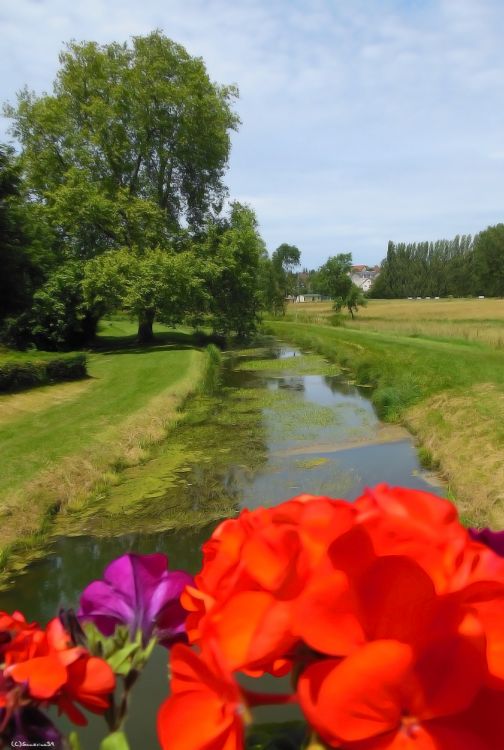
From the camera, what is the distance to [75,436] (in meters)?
11.3

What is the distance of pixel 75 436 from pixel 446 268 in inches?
4032

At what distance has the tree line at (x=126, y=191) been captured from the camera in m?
29.4

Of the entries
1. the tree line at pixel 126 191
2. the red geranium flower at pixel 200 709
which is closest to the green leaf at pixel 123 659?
the red geranium flower at pixel 200 709

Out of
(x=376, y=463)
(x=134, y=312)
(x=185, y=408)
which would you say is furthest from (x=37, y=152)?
(x=376, y=463)

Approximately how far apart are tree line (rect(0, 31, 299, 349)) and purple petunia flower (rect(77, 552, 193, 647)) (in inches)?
1112

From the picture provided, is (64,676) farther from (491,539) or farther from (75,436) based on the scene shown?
(75,436)

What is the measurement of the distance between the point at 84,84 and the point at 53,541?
30.4 m

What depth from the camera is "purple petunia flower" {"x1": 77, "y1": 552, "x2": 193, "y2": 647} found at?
30.9 inches

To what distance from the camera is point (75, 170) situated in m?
30.0

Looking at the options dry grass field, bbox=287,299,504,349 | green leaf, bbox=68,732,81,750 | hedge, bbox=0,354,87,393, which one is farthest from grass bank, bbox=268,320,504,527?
hedge, bbox=0,354,87,393

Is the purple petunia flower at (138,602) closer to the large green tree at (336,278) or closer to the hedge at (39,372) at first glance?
the hedge at (39,372)

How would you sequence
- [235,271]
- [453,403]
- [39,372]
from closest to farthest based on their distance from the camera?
[453,403] → [39,372] → [235,271]

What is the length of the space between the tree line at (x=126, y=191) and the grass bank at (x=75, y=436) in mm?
8647

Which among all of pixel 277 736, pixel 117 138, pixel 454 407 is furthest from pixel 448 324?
pixel 277 736
